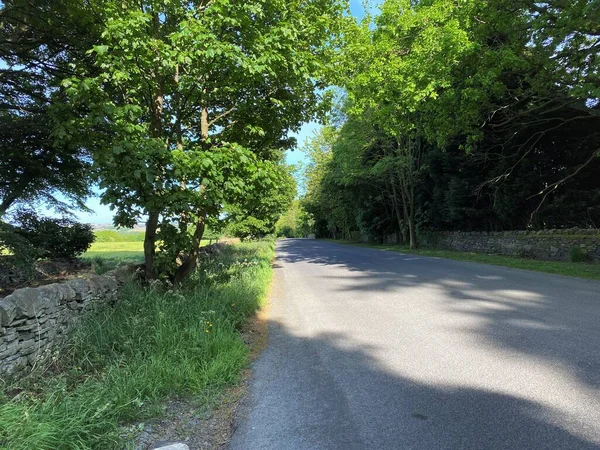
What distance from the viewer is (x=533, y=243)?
668 inches

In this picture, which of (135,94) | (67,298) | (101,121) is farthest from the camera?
(135,94)

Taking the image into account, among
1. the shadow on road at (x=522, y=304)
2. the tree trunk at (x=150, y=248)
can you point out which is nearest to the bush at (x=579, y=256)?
the shadow on road at (x=522, y=304)

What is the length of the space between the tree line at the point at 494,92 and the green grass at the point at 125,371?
7390 millimetres

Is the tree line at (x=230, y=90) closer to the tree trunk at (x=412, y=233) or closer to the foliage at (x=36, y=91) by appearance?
the foliage at (x=36, y=91)

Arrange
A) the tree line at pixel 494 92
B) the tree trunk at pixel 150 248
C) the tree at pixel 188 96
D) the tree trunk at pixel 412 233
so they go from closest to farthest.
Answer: the tree at pixel 188 96 → the tree trunk at pixel 150 248 → the tree line at pixel 494 92 → the tree trunk at pixel 412 233

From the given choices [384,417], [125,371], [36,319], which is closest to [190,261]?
[36,319]

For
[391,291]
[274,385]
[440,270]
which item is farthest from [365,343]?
[440,270]

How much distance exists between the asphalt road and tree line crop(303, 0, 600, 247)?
610cm

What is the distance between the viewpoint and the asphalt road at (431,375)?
123 inches

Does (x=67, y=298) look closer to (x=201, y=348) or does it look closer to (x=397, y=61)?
Result: (x=201, y=348)

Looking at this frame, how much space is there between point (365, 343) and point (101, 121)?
5282 mm

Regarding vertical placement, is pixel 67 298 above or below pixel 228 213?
below

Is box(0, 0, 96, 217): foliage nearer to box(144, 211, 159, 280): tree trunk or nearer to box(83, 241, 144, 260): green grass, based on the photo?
box(144, 211, 159, 280): tree trunk

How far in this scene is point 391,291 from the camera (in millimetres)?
9430
